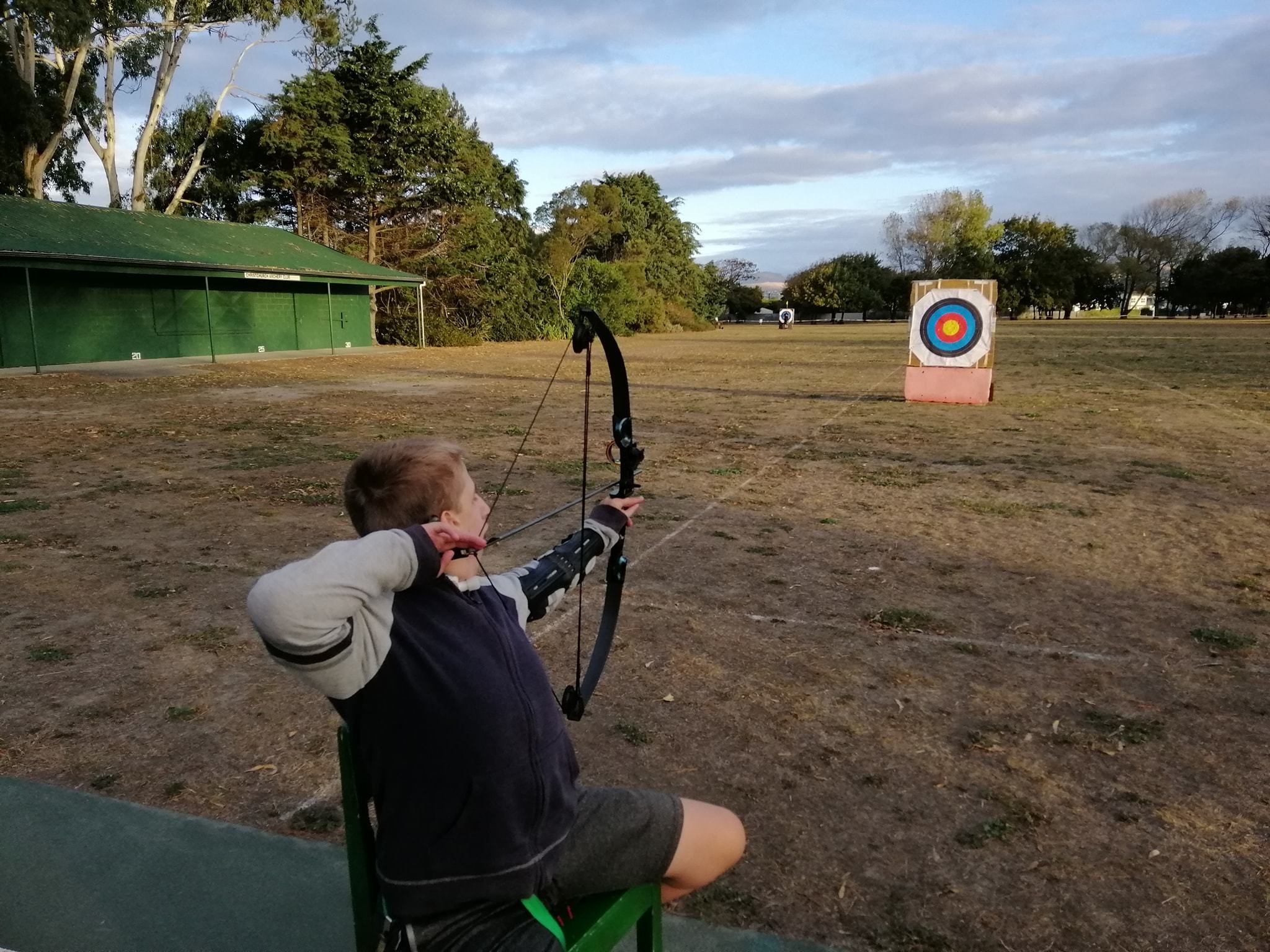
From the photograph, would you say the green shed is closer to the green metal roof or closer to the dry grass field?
the green metal roof

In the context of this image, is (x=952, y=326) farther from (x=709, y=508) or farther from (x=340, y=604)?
(x=340, y=604)

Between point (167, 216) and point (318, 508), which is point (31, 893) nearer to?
point (318, 508)

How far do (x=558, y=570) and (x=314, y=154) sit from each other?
30.3 m

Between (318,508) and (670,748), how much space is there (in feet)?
13.6

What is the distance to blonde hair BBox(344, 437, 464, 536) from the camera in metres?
1.40

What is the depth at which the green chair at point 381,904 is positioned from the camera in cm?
136

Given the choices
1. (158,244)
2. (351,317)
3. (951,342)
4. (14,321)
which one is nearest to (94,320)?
(14,321)

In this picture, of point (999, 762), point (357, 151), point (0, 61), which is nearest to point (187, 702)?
point (999, 762)

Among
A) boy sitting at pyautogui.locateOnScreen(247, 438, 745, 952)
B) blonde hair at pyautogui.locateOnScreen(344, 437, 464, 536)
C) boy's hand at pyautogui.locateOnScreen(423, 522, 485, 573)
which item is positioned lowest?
Result: boy sitting at pyautogui.locateOnScreen(247, 438, 745, 952)

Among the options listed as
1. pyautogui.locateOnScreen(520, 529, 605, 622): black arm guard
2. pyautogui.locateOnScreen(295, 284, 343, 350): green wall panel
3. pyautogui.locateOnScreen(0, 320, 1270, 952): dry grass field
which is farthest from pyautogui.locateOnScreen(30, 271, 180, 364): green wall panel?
pyautogui.locateOnScreen(520, 529, 605, 622): black arm guard

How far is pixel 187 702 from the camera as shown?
312 centimetres

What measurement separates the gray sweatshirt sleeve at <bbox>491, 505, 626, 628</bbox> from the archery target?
1137 cm

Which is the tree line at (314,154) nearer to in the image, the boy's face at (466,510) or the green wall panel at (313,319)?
the green wall panel at (313,319)

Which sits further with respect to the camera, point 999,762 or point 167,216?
point 167,216
